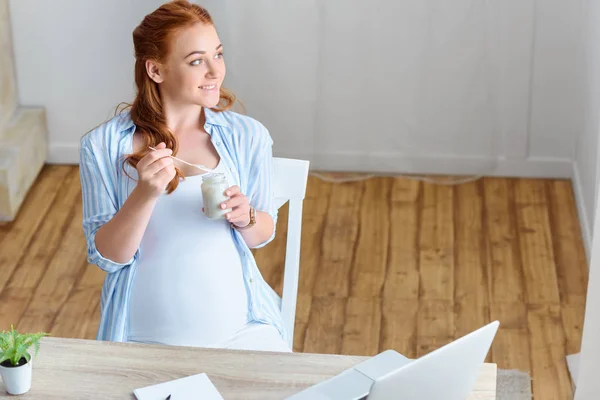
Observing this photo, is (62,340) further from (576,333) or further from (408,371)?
(576,333)

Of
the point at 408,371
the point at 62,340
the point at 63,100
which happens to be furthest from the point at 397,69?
the point at 408,371

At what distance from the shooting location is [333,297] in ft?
10.8

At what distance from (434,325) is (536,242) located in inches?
27.2

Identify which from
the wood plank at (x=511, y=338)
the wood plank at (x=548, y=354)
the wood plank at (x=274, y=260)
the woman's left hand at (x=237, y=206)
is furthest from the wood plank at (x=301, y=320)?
the woman's left hand at (x=237, y=206)

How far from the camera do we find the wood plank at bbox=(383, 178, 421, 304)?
3340 millimetres

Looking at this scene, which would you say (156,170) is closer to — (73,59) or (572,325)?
(572,325)

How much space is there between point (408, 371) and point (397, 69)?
2.77m

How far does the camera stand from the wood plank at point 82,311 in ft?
10.3

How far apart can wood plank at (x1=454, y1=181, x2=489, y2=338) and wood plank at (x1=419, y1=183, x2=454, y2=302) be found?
0.08ft

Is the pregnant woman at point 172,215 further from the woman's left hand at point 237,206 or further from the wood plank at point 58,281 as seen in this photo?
the wood plank at point 58,281

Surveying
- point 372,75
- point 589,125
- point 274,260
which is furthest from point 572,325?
point 372,75

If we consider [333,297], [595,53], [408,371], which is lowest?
[333,297]

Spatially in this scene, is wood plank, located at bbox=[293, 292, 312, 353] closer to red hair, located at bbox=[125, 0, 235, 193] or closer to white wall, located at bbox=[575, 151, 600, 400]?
white wall, located at bbox=[575, 151, 600, 400]

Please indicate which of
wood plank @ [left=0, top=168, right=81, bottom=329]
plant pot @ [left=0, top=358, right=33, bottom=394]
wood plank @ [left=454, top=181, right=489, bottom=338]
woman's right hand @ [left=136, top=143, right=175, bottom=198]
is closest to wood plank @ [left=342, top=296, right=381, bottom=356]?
wood plank @ [left=454, top=181, right=489, bottom=338]
